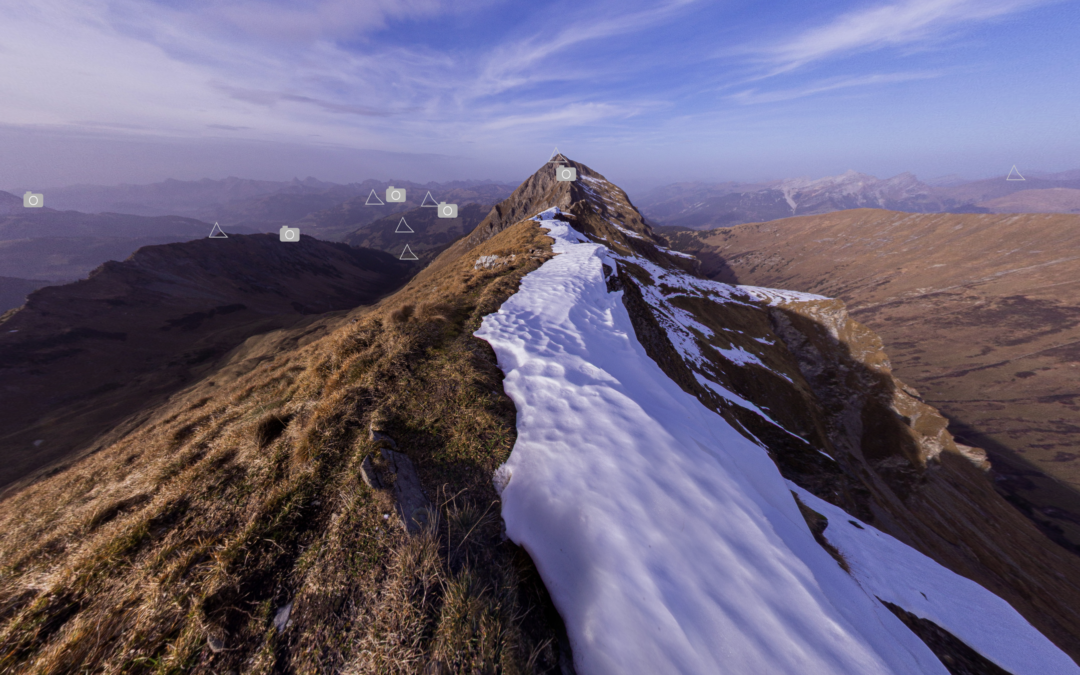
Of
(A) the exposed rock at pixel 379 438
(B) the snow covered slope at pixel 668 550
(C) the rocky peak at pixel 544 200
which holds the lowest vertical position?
(B) the snow covered slope at pixel 668 550

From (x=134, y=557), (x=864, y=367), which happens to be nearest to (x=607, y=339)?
(x=134, y=557)

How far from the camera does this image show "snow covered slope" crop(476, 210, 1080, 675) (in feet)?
13.1

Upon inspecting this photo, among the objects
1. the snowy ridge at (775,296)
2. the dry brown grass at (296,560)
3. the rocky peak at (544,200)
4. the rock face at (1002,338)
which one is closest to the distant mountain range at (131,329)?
the dry brown grass at (296,560)

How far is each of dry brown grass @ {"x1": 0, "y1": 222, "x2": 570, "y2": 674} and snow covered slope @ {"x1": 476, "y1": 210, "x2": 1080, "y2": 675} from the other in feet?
1.64

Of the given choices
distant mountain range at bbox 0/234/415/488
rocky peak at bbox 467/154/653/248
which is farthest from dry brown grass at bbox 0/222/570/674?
rocky peak at bbox 467/154/653/248

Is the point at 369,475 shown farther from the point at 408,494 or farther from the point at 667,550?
the point at 667,550

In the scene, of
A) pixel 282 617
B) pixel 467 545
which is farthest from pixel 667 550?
pixel 282 617

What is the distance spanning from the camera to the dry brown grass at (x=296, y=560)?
11.1 feet

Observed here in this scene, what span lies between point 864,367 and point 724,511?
72461mm

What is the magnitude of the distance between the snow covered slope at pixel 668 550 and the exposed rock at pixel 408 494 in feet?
4.09

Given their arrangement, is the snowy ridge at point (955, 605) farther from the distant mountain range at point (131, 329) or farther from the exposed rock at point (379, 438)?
the distant mountain range at point (131, 329)

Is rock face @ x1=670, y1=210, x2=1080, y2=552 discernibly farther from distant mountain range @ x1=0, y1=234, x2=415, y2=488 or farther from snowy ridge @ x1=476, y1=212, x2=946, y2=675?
distant mountain range @ x1=0, y1=234, x2=415, y2=488

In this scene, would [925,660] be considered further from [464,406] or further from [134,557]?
[134,557]

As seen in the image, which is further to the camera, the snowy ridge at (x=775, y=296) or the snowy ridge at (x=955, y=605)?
the snowy ridge at (x=775, y=296)
